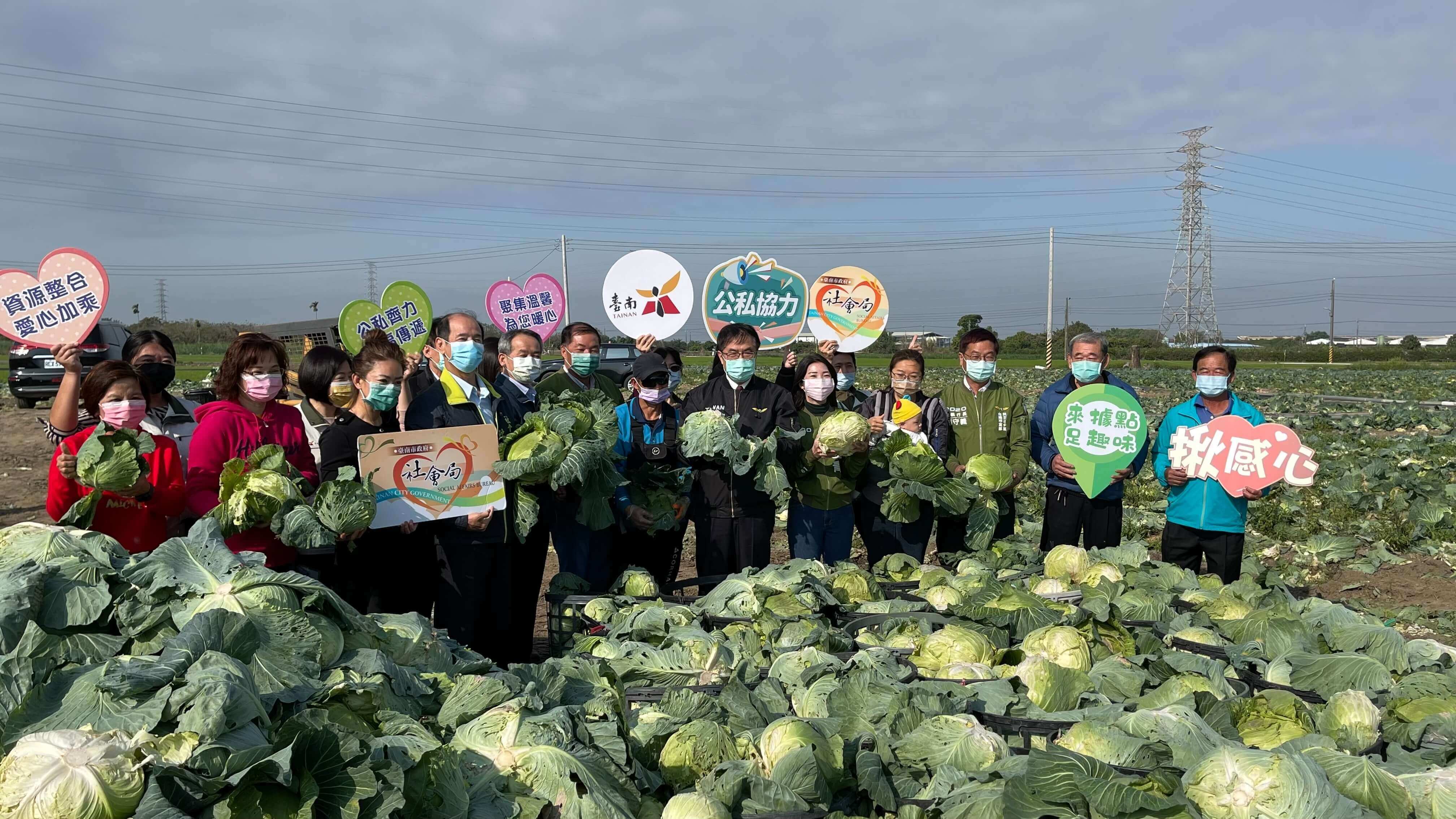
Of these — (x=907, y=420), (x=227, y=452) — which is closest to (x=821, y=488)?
(x=907, y=420)

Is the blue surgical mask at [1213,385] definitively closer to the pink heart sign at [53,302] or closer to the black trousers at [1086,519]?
the black trousers at [1086,519]

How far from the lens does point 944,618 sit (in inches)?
178

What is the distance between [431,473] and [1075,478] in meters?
4.52

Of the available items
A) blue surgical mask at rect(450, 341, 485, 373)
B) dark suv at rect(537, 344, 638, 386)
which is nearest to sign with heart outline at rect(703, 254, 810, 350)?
blue surgical mask at rect(450, 341, 485, 373)

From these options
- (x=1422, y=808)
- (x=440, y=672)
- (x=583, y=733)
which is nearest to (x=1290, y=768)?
(x=1422, y=808)

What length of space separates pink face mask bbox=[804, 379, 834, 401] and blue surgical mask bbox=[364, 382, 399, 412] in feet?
9.75

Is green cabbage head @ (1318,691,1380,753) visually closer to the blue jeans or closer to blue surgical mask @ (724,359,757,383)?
the blue jeans

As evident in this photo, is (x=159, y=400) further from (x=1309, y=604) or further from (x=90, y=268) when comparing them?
(x=1309, y=604)

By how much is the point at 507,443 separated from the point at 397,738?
2.85 m

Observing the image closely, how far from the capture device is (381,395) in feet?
17.2

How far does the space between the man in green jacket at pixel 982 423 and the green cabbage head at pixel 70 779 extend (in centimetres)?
557

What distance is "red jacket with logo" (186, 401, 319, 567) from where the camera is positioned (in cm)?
471

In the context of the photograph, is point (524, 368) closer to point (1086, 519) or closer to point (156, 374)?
point (156, 374)

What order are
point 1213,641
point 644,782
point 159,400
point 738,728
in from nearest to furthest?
1. point 644,782
2. point 738,728
3. point 1213,641
4. point 159,400
